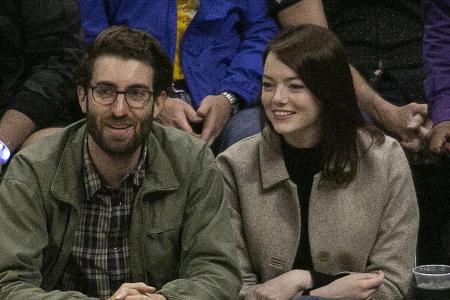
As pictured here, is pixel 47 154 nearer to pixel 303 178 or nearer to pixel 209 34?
pixel 303 178

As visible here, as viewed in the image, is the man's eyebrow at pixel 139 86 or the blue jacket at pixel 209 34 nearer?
the man's eyebrow at pixel 139 86

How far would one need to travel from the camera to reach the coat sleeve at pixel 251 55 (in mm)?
3312

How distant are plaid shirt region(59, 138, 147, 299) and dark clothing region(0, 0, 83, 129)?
58 cm

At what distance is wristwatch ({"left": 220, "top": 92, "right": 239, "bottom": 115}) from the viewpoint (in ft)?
10.7

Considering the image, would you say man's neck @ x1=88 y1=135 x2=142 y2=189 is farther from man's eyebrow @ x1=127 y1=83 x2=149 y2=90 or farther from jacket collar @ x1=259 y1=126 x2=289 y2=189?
jacket collar @ x1=259 y1=126 x2=289 y2=189

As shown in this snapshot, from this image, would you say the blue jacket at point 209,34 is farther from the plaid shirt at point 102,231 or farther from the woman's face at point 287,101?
the plaid shirt at point 102,231

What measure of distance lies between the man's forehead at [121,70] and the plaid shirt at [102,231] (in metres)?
0.21

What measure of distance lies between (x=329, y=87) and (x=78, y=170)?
2.45 feet

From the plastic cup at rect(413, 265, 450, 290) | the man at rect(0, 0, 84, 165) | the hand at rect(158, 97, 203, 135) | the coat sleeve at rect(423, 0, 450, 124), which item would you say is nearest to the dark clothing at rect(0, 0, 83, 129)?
the man at rect(0, 0, 84, 165)

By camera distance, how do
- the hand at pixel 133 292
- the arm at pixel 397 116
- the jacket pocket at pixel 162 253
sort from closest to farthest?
the hand at pixel 133 292 → the jacket pocket at pixel 162 253 → the arm at pixel 397 116

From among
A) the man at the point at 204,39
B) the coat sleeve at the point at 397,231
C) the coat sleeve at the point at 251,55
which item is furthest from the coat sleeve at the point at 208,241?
the coat sleeve at the point at 251,55

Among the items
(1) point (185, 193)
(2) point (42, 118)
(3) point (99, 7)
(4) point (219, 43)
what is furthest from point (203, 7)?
(1) point (185, 193)

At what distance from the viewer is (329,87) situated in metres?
2.76

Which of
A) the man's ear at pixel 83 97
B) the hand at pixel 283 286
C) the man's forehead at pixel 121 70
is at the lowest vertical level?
the hand at pixel 283 286
